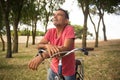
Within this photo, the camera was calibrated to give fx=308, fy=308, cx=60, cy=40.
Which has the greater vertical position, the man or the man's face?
the man's face

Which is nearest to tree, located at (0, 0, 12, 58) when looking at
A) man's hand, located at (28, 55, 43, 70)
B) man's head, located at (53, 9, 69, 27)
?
man's head, located at (53, 9, 69, 27)

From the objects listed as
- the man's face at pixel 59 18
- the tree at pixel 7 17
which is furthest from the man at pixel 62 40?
the tree at pixel 7 17

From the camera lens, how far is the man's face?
17.6 ft

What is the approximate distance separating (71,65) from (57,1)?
4767 centimetres

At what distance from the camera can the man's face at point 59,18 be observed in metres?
5.37

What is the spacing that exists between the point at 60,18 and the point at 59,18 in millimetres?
18

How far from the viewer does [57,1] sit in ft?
173

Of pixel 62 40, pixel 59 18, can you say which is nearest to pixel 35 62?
pixel 62 40

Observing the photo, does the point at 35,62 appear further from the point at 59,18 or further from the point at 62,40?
the point at 59,18

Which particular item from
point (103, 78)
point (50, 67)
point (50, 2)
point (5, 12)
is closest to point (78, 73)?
point (50, 67)

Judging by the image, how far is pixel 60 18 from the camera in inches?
213

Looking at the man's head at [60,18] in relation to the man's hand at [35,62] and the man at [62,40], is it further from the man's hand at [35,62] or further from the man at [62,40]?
the man's hand at [35,62]

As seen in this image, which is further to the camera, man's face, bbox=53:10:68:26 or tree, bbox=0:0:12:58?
tree, bbox=0:0:12:58

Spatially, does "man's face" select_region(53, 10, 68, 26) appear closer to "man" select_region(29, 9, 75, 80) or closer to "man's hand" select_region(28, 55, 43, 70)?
"man" select_region(29, 9, 75, 80)
